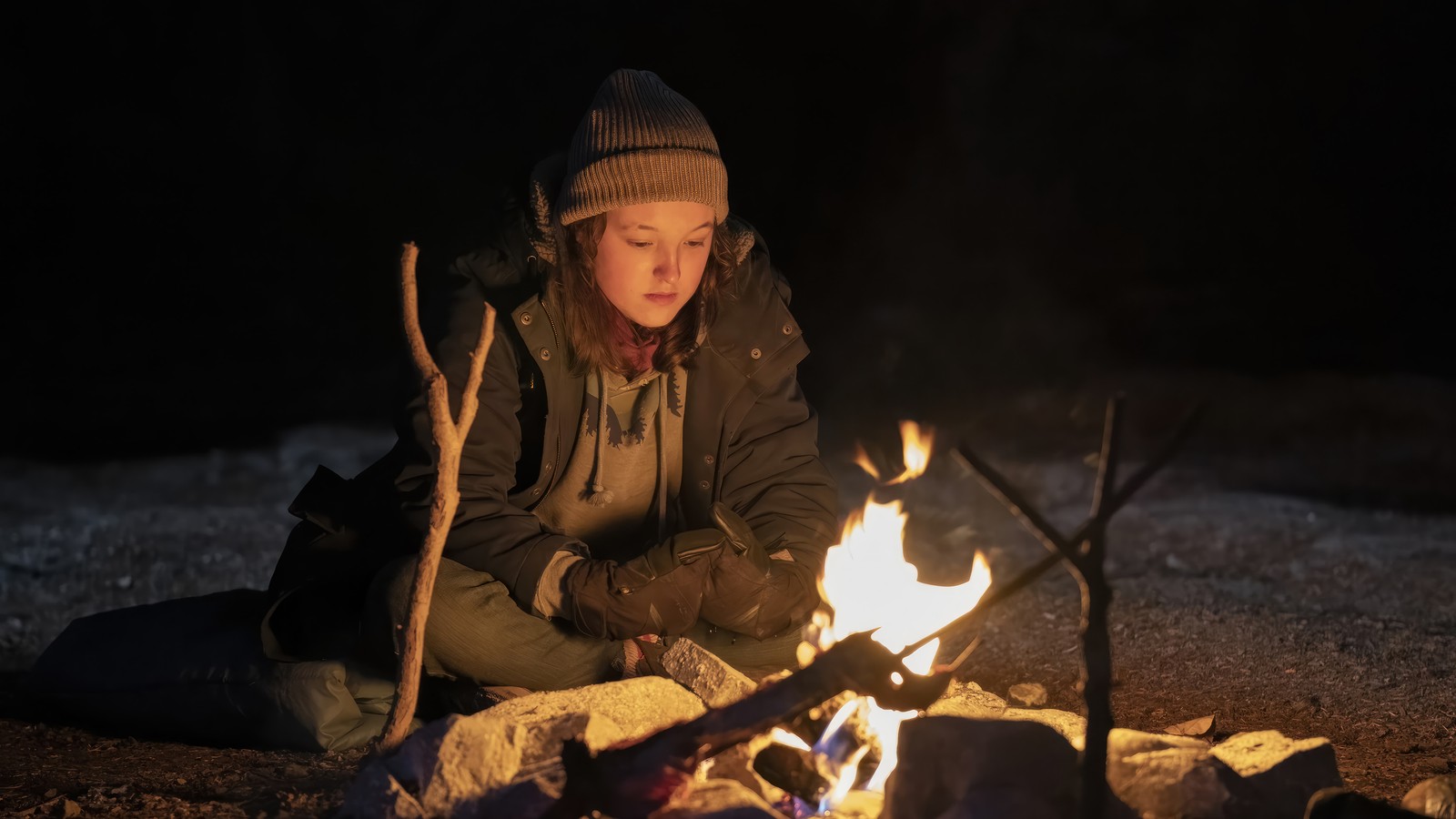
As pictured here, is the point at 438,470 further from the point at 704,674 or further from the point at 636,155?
the point at 636,155

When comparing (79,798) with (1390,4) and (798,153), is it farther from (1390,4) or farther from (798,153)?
(1390,4)

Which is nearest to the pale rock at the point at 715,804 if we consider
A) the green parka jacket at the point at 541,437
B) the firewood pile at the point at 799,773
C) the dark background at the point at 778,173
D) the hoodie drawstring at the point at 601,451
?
the firewood pile at the point at 799,773

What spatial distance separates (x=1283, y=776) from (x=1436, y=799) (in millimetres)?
206

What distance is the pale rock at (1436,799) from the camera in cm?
194

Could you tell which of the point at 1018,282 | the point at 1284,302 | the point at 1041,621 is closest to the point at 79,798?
the point at 1041,621

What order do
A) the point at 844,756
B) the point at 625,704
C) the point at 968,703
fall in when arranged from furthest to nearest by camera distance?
1. the point at 968,703
2. the point at 625,704
3. the point at 844,756

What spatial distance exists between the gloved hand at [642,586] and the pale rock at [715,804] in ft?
1.99

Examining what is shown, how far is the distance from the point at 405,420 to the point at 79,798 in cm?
87

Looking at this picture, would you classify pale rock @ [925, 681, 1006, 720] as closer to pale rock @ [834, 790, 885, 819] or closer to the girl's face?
pale rock @ [834, 790, 885, 819]

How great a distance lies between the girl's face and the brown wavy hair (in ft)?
0.12

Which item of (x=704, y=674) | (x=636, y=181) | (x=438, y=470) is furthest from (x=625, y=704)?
(x=636, y=181)

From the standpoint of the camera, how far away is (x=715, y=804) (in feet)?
6.29

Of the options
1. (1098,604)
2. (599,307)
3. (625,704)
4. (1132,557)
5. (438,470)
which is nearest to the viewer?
(1098,604)

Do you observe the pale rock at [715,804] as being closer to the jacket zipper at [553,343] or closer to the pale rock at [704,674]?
the pale rock at [704,674]
